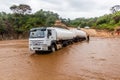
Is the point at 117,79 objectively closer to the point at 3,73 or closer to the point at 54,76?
the point at 54,76

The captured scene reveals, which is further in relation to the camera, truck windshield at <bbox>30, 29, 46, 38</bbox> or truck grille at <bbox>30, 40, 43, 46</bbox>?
truck windshield at <bbox>30, 29, 46, 38</bbox>

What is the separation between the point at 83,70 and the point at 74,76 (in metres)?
1.78

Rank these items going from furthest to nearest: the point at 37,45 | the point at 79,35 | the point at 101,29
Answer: the point at 101,29
the point at 79,35
the point at 37,45

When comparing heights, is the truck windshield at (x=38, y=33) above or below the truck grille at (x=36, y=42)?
above

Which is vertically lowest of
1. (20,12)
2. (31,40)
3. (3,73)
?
(3,73)

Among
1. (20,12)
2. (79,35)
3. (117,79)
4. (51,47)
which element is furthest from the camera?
(20,12)

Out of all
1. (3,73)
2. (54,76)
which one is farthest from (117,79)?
(3,73)

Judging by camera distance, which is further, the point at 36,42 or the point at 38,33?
the point at 38,33

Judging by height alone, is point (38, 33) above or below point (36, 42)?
above

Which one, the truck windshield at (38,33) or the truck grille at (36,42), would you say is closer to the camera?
the truck grille at (36,42)

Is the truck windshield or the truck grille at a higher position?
the truck windshield

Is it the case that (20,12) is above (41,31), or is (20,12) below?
above

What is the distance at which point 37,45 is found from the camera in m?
21.4

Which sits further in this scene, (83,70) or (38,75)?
(83,70)
